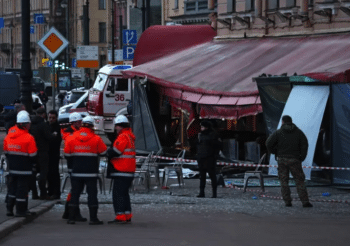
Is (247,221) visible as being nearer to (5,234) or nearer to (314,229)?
(314,229)

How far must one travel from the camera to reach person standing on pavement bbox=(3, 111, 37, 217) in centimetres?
1642

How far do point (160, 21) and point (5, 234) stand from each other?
51465 mm

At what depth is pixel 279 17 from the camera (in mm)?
29469

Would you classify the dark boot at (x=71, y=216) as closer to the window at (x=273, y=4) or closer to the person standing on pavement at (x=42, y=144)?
the person standing on pavement at (x=42, y=144)

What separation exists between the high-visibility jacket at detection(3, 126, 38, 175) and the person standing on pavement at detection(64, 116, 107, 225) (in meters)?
0.60

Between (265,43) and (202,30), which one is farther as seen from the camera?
(202,30)

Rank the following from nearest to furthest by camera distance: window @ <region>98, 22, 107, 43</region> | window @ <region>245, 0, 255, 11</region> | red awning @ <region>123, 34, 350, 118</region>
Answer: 1. red awning @ <region>123, 34, 350, 118</region>
2. window @ <region>245, 0, 255, 11</region>
3. window @ <region>98, 22, 107, 43</region>

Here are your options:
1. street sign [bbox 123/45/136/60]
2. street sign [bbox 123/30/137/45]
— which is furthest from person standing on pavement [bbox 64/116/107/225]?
street sign [bbox 123/30/137/45]

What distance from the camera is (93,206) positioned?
16109 millimetres

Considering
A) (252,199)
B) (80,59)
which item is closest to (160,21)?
(80,59)

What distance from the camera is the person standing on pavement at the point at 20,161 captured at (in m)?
16.4

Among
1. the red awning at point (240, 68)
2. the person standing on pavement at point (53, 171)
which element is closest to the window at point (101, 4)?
the red awning at point (240, 68)

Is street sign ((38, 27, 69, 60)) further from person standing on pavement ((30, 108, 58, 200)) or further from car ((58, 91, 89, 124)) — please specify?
car ((58, 91, 89, 124))

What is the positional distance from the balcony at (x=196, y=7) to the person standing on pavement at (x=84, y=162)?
127 ft
